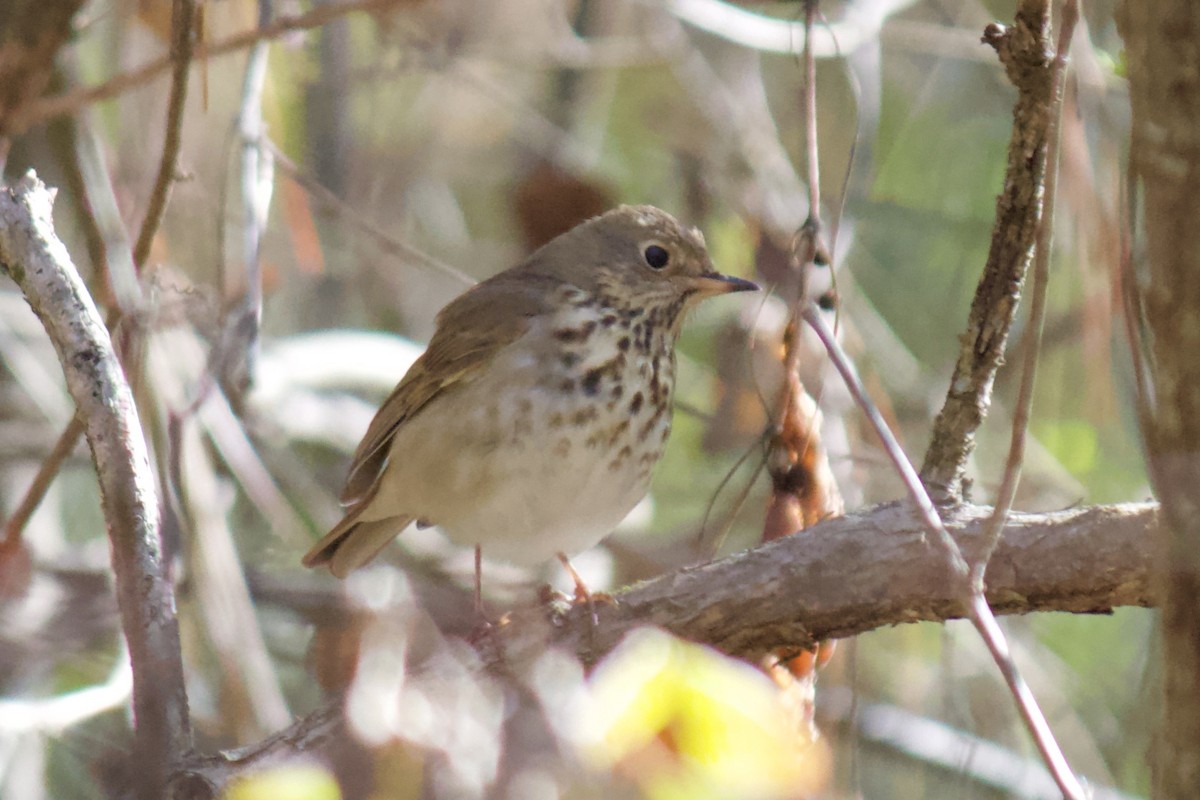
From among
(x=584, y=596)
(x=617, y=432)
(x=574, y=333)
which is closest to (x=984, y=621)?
(x=584, y=596)

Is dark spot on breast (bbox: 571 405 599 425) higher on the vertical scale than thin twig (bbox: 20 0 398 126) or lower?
lower

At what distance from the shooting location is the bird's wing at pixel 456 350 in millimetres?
3625

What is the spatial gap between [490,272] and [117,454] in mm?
4111

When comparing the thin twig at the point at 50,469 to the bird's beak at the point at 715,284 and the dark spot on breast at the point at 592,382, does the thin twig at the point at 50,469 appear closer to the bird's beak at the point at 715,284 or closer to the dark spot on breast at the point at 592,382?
the dark spot on breast at the point at 592,382

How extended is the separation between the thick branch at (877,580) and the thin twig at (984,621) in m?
0.31

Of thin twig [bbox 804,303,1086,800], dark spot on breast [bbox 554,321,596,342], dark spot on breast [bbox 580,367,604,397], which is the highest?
dark spot on breast [bbox 554,321,596,342]

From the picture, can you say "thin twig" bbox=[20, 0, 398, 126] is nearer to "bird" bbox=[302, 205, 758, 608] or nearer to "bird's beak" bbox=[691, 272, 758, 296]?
"bird" bbox=[302, 205, 758, 608]

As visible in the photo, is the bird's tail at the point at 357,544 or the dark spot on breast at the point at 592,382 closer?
the dark spot on breast at the point at 592,382

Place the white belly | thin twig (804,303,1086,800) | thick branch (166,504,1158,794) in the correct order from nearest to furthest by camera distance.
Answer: thin twig (804,303,1086,800) < thick branch (166,504,1158,794) < the white belly

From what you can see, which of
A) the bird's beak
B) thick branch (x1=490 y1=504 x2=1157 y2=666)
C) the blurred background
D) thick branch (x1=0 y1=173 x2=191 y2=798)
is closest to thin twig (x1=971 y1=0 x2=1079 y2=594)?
thick branch (x1=490 y1=504 x2=1157 y2=666)

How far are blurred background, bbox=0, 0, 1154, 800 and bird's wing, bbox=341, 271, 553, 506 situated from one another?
12.8 inches

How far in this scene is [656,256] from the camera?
389 cm

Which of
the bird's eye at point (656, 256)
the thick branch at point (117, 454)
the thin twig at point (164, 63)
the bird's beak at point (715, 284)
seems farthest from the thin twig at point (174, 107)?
the bird's beak at point (715, 284)

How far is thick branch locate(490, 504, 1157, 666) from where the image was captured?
8.54 feet
